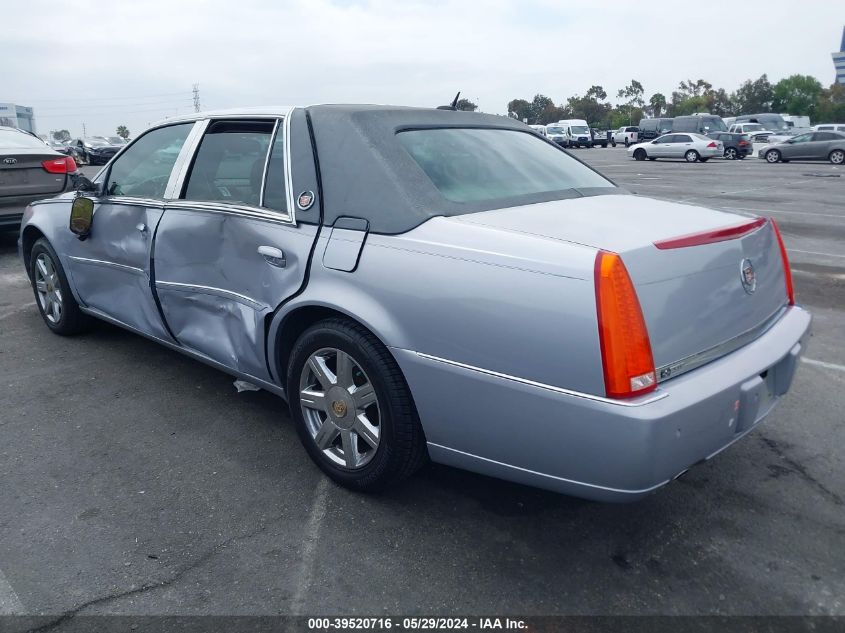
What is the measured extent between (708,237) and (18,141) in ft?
29.6

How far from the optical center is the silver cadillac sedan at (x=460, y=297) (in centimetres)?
232

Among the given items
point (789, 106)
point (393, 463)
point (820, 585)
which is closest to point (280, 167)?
point (393, 463)

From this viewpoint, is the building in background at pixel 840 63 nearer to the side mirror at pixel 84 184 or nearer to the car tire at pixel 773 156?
the car tire at pixel 773 156

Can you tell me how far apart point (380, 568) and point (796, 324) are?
78.7 inches

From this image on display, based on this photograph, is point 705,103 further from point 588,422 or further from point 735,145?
point 588,422

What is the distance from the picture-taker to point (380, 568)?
2.67 meters

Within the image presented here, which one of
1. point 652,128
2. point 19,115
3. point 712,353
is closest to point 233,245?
point 712,353

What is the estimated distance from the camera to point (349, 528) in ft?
9.59

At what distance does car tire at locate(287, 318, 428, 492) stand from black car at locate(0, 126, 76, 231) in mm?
6653

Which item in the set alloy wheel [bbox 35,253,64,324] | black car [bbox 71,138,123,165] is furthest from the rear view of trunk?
black car [bbox 71,138,123,165]

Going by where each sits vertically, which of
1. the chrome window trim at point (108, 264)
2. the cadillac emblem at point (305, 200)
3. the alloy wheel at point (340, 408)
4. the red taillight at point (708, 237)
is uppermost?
the cadillac emblem at point (305, 200)

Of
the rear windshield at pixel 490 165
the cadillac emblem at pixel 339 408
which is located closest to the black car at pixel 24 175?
the rear windshield at pixel 490 165

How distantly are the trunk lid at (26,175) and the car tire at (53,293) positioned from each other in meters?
3.47

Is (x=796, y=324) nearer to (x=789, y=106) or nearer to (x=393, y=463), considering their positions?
(x=393, y=463)
